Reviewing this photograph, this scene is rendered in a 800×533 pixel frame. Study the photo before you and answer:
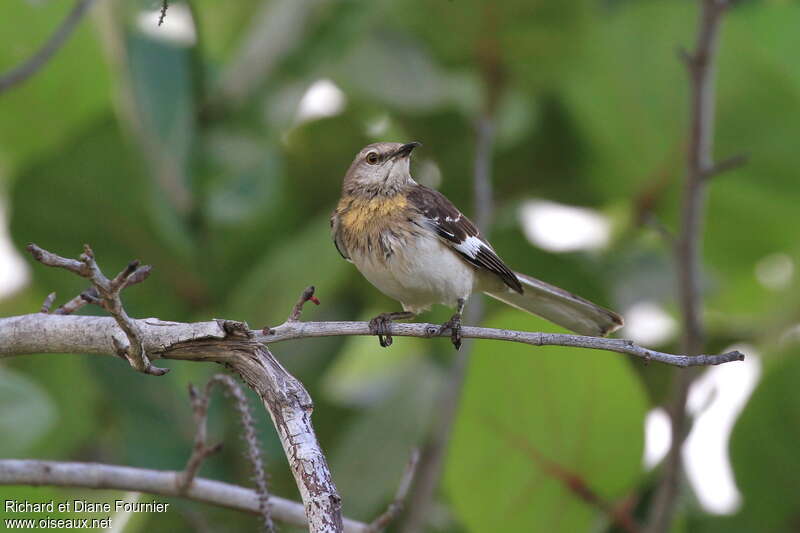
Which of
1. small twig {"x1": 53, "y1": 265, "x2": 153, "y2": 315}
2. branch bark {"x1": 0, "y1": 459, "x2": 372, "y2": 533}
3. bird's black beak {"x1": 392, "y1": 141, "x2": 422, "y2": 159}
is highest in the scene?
bird's black beak {"x1": 392, "y1": 141, "x2": 422, "y2": 159}

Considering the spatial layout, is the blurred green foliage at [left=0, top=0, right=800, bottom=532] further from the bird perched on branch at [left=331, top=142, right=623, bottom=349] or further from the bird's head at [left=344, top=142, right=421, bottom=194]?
the bird's head at [left=344, top=142, right=421, bottom=194]

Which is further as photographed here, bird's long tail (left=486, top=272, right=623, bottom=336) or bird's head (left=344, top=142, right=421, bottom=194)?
bird's head (left=344, top=142, right=421, bottom=194)

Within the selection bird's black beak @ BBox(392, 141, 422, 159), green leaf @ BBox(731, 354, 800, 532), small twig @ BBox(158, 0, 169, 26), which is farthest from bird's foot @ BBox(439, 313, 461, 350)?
green leaf @ BBox(731, 354, 800, 532)

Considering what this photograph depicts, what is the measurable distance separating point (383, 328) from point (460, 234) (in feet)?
4.43

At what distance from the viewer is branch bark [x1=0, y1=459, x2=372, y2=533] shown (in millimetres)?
3309

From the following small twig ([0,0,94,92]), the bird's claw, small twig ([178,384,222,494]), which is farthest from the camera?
small twig ([0,0,94,92])

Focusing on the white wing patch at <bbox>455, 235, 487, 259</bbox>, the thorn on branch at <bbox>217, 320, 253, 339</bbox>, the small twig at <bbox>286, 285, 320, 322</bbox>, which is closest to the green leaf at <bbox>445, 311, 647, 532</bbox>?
A: the white wing patch at <bbox>455, 235, 487, 259</bbox>

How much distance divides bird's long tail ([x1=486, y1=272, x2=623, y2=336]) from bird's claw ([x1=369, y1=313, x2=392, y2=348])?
60 cm

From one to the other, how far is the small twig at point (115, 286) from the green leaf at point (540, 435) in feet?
6.01

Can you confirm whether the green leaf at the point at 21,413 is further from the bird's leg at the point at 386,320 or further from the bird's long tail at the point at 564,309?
Result: the bird's long tail at the point at 564,309

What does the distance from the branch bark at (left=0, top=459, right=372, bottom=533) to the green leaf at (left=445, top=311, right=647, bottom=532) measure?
2.67ft

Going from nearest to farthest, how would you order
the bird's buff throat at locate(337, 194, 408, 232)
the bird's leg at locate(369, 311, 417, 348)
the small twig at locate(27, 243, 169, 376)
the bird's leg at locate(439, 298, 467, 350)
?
1. the small twig at locate(27, 243, 169, 376)
2. the bird's leg at locate(439, 298, 467, 350)
3. the bird's leg at locate(369, 311, 417, 348)
4. the bird's buff throat at locate(337, 194, 408, 232)

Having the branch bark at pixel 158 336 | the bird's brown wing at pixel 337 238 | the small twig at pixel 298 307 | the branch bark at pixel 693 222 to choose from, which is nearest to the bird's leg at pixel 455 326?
the bird's brown wing at pixel 337 238

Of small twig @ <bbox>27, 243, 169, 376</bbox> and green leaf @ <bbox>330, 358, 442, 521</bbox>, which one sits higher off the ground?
green leaf @ <bbox>330, 358, 442, 521</bbox>
